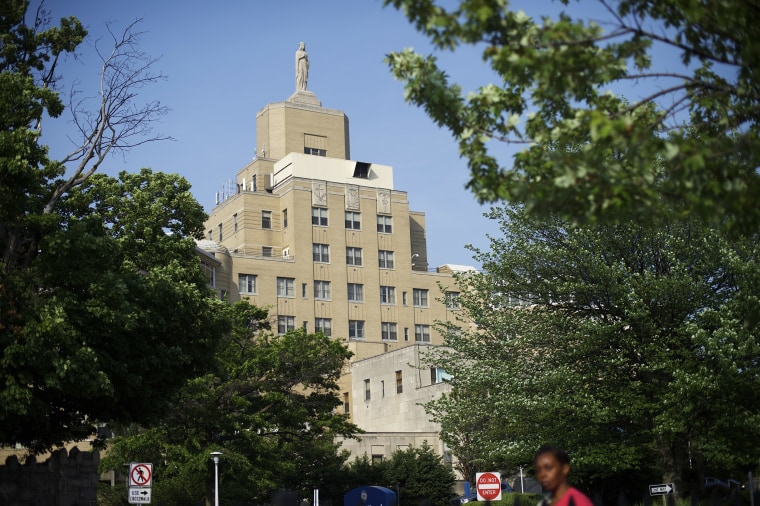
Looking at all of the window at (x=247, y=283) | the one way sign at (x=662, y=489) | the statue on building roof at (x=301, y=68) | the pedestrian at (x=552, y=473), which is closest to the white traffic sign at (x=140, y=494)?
the one way sign at (x=662, y=489)

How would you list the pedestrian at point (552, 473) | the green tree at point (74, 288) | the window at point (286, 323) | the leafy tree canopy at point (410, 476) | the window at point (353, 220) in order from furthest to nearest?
the window at point (353, 220), the window at point (286, 323), the leafy tree canopy at point (410, 476), the green tree at point (74, 288), the pedestrian at point (552, 473)

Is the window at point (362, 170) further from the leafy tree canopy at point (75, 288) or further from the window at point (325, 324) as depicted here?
the leafy tree canopy at point (75, 288)

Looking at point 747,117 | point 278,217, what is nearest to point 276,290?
point 278,217

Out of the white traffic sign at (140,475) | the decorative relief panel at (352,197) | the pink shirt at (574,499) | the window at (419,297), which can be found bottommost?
the pink shirt at (574,499)

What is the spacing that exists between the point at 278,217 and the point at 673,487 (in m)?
74.9

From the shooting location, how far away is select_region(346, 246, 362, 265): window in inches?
4006

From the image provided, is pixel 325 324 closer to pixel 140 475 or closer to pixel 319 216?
pixel 319 216

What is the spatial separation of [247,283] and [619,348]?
219 feet

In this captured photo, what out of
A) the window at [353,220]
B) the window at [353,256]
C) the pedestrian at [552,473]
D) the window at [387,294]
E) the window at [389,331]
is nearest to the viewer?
the pedestrian at [552,473]

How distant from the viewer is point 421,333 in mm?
103812

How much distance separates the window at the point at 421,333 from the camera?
339 feet

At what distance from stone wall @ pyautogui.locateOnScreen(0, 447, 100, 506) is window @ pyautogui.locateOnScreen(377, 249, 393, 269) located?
71.9m

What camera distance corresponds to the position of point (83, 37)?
90.8ft

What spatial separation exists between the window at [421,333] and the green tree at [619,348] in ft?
226
